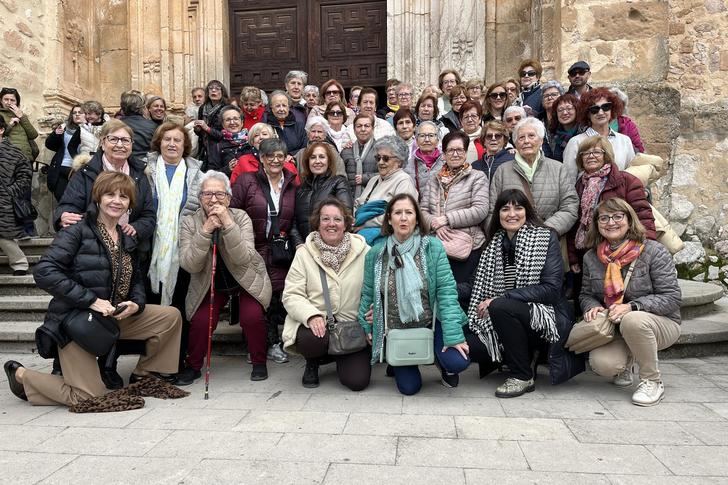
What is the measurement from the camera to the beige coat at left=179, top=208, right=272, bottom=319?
13.2 feet

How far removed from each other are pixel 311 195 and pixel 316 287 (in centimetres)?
96

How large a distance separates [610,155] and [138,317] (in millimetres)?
3603

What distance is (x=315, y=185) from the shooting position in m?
4.71

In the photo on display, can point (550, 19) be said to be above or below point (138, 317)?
above

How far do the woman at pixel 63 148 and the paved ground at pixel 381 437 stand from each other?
3.66 m

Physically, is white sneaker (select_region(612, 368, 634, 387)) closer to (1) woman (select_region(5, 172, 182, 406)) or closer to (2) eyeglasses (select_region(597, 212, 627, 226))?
(2) eyeglasses (select_region(597, 212, 627, 226))

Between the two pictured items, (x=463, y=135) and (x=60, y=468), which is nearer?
(x=60, y=468)

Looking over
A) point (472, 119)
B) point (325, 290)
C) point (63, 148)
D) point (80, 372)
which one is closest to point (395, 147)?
point (472, 119)

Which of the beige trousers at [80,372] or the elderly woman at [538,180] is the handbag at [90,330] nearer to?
the beige trousers at [80,372]

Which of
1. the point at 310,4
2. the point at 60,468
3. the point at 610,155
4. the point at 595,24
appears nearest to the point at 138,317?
the point at 60,468

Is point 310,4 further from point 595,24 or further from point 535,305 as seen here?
point 535,305

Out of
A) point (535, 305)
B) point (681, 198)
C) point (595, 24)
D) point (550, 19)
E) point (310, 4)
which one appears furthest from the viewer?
point (310, 4)

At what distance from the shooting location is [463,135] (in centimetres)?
448

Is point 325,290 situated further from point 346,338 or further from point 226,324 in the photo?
point 226,324
